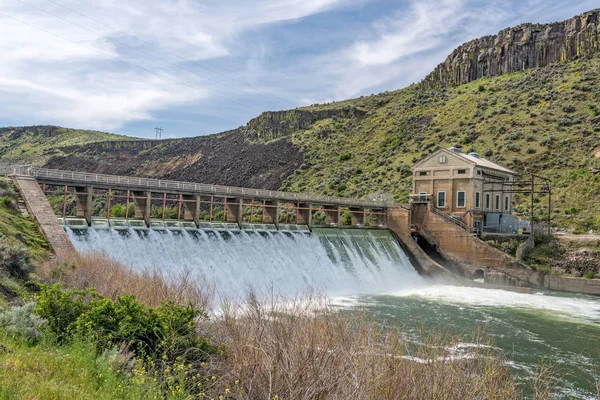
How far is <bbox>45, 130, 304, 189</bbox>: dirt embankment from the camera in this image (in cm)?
8681

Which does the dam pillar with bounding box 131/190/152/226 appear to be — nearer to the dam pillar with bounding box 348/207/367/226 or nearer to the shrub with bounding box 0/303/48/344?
the shrub with bounding box 0/303/48/344

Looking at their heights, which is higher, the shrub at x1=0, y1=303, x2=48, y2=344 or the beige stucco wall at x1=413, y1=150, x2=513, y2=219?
the beige stucco wall at x1=413, y1=150, x2=513, y2=219

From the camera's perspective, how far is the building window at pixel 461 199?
141 ft

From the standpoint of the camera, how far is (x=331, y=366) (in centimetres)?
757

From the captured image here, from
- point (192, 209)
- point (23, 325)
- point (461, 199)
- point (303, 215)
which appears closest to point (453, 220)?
point (461, 199)

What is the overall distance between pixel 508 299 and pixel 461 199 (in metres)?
13.9

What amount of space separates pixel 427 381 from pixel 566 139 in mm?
58930

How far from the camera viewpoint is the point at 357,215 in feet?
157

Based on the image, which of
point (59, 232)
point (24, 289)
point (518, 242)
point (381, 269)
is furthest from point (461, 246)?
point (24, 289)

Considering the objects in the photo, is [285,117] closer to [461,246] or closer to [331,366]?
[461,246]

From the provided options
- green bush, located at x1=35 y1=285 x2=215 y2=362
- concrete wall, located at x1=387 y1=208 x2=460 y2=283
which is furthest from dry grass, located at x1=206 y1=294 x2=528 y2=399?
concrete wall, located at x1=387 y1=208 x2=460 y2=283

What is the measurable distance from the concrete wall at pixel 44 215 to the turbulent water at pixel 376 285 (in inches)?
59.1

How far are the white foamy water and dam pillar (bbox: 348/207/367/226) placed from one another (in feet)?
34.2

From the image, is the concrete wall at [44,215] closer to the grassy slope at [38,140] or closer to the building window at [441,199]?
the building window at [441,199]
